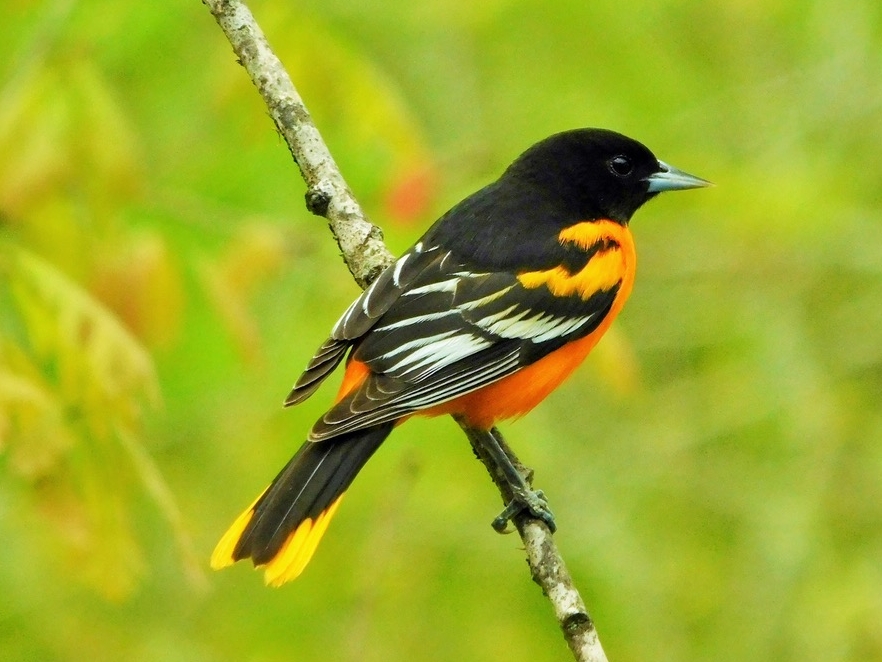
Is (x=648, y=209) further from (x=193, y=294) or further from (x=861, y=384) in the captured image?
(x=193, y=294)

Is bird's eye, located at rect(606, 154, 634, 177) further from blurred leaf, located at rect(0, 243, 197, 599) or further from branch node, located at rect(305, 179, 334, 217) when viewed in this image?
blurred leaf, located at rect(0, 243, 197, 599)

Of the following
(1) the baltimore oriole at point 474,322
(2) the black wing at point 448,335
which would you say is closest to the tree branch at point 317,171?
(1) the baltimore oriole at point 474,322

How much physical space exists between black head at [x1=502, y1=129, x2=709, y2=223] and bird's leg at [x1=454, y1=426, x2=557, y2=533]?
3.71 feet

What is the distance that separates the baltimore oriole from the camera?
3.21 m

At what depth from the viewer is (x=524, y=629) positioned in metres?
5.51

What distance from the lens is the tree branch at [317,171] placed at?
3.46 m

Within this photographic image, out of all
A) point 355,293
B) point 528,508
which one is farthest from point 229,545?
point 355,293

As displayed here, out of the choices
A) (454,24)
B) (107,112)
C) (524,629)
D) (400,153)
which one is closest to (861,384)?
(524,629)

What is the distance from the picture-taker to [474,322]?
146 inches

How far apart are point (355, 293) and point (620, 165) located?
4.01ft

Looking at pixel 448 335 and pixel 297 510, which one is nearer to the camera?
pixel 297 510

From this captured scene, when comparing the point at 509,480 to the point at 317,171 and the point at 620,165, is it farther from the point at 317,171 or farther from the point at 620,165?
the point at 620,165

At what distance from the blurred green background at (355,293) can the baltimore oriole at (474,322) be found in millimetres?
237

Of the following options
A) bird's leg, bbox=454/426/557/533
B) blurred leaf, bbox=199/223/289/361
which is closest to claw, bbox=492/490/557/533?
bird's leg, bbox=454/426/557/533
